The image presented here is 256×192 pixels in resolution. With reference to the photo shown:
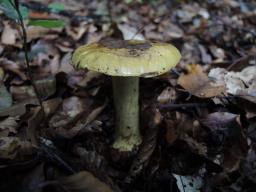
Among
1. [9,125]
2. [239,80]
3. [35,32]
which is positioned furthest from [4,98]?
[239,80]

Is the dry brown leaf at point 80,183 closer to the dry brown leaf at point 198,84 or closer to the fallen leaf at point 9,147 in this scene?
the fallen leaf at point 9,147

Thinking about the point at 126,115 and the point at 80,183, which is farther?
the point at 126,115

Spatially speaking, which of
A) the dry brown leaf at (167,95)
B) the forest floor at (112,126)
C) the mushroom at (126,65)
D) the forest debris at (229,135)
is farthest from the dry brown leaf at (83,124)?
the forest debris at (229,135)

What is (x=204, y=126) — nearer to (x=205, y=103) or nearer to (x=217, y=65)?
(x=205, y=103)

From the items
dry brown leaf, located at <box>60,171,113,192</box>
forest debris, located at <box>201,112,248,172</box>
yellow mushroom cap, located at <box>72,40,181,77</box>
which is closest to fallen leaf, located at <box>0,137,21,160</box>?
dry brown leaf, located at <box>60,171,113,192</box>

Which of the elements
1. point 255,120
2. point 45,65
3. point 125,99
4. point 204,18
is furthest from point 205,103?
point 204,18

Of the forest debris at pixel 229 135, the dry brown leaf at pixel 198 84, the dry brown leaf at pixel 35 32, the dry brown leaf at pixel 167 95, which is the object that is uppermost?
the dry brown leaf at pixel 35 32

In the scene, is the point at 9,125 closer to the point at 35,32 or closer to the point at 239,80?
the point at 35,32
